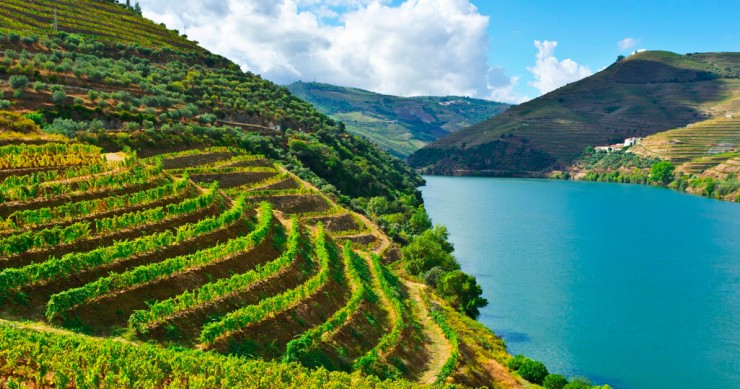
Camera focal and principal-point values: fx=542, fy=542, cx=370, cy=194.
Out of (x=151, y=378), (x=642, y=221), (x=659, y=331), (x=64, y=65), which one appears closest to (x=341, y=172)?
(x=64, y=65)

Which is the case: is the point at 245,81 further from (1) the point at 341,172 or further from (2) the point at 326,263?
(2) the point at 326,263

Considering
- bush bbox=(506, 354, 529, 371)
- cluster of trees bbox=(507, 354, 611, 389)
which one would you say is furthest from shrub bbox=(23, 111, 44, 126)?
cluster of trees bbox=(507, 354, 611, 389)

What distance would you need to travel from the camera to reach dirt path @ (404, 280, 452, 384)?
122 ft

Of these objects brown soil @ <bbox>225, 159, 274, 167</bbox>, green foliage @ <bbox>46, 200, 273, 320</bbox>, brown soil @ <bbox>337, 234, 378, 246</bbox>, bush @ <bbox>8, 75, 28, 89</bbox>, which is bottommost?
brown soil @ <bbox>337, 234, 378, 246</bbox>

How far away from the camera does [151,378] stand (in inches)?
863

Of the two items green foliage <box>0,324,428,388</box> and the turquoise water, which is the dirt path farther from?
the turquoise water

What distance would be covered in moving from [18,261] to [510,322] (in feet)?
172

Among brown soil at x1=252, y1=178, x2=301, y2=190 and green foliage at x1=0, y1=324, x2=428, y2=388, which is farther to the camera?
brown soil at x1=252, y1=178, x2=301, y2=190

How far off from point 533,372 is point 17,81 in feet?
272

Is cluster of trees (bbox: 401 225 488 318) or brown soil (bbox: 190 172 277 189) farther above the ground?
brown soil (bbox: 190 172 277 189)

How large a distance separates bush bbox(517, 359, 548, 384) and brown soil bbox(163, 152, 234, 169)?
50025 millimetres

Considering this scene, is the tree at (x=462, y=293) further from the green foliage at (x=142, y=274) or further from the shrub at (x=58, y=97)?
the shrub at (x=58, y=97)

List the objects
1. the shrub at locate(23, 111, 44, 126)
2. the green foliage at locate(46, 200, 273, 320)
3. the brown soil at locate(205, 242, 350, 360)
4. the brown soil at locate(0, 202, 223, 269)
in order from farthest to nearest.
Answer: the shrub at locate(23, 111, 44, 126) < the brown soil at locate(205, 242, 350, 360) < the brown soil at locate(0, 202, 223, 269) < the green foliage at locate(46, 200, 273, 320)

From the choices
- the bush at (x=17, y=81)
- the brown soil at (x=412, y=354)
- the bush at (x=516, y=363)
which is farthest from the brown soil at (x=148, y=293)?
the bush at (x=17, y=81)
